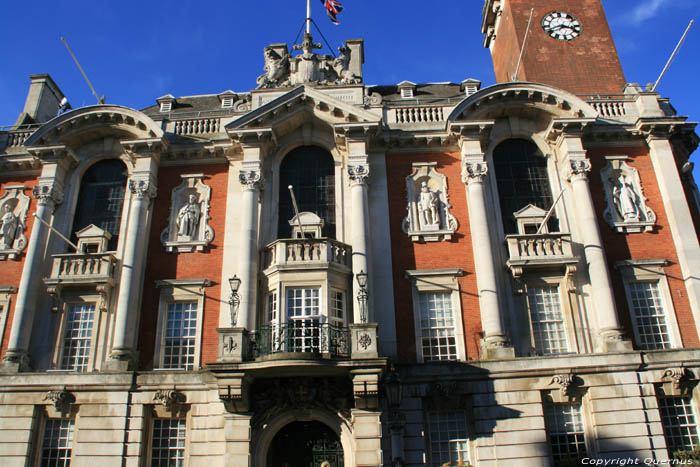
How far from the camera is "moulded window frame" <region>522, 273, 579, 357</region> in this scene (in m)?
19.2

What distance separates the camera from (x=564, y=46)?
96.0 ft

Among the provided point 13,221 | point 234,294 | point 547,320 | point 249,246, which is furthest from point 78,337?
point 547,320

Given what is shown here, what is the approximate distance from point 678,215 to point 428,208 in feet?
29.1

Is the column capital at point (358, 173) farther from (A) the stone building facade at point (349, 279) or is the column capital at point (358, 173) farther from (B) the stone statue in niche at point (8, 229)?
(B) the stone statue in niche at point (8, 229)

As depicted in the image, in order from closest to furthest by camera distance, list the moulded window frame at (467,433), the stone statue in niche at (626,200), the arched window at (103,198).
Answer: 1. the moulded window frame at (467,433)
2. the stone statue in niche at (626,200)
3. the arched window at (103,198)

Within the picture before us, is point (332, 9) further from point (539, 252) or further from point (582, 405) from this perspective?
point (582, 405)

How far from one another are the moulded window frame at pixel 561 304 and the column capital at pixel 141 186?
13944 millimetres

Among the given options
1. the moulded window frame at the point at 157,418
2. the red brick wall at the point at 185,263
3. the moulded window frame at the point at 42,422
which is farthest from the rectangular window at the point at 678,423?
the moulded window frame at the point at 42,422

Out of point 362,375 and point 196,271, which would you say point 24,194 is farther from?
point 362,375

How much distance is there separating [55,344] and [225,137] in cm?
962

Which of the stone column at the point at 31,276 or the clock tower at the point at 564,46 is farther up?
the clock tower at the point at 564,46

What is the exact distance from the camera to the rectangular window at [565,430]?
17678 millimetres

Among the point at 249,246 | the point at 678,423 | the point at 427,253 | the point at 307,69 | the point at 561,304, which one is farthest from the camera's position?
the point at 307,69

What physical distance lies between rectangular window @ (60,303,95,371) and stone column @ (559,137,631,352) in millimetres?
17097
